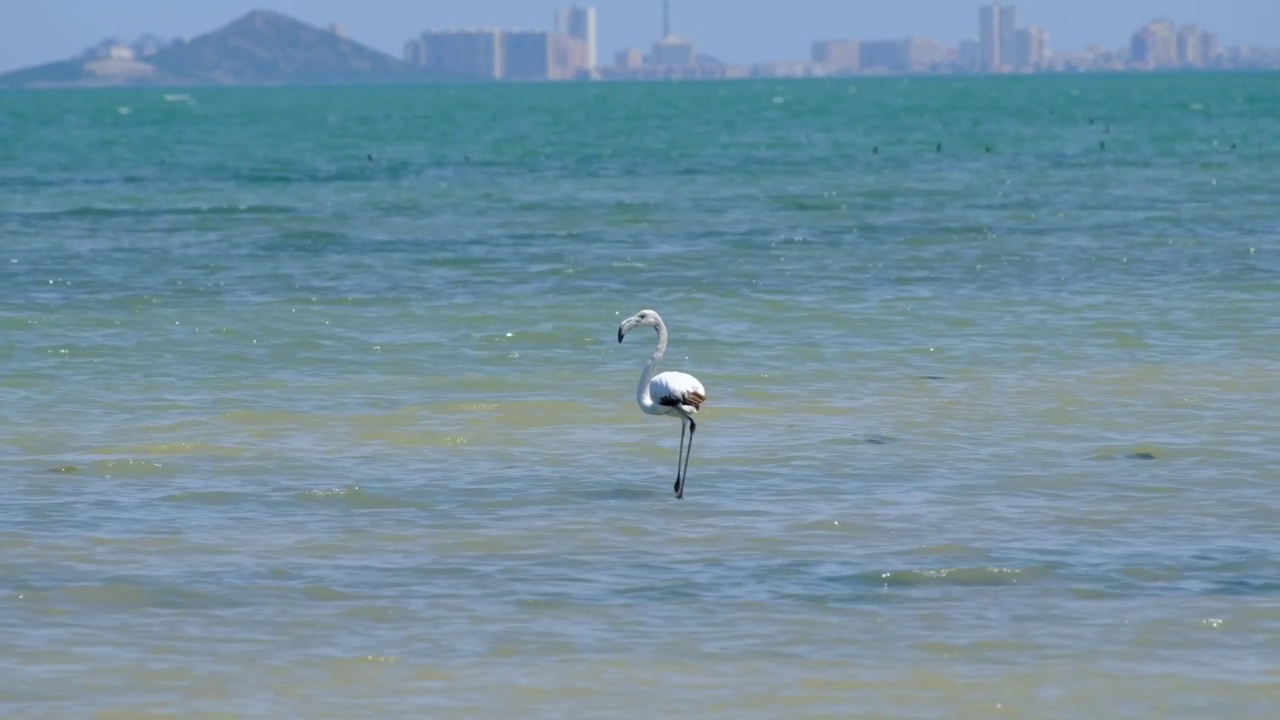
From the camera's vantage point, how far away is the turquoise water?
9.01 m

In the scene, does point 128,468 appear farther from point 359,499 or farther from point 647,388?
point 647,388

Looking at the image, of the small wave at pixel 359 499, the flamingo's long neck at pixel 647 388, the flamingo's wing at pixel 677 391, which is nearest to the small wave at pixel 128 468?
the small wave at pixel 359 499

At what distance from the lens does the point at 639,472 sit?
13508 millimetres

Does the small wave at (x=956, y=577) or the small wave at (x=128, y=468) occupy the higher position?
the small wave at (x=128, y=468)

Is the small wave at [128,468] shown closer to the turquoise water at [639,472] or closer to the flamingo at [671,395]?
the turquoise water at [639,472]

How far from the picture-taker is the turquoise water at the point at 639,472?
9.01 metres

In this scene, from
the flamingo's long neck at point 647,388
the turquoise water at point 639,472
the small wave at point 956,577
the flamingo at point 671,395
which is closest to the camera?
the turquoise water at point 639,472

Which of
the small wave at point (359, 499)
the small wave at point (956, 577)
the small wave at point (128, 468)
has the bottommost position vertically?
the small wave at point (956, 577)

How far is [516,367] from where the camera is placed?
60.7ft

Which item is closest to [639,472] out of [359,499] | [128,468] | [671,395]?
[671,395]

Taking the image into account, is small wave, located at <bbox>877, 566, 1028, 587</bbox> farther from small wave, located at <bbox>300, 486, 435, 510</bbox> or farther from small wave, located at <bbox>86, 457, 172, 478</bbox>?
small wave, located at <bbox>86, 457, 172, 478</bbox>

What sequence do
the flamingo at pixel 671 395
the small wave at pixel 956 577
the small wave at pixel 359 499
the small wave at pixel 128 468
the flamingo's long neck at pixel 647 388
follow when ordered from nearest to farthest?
the small wave at pixel 956 577, the small wave at pixel 359 499, the flamingo at pixel 671 395, the flamingo's long neck at pixel 647 388, the small wave at pixel 128 468

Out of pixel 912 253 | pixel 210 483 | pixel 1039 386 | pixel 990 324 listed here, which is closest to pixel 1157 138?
pixel 912 253

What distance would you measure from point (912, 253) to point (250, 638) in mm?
20082
